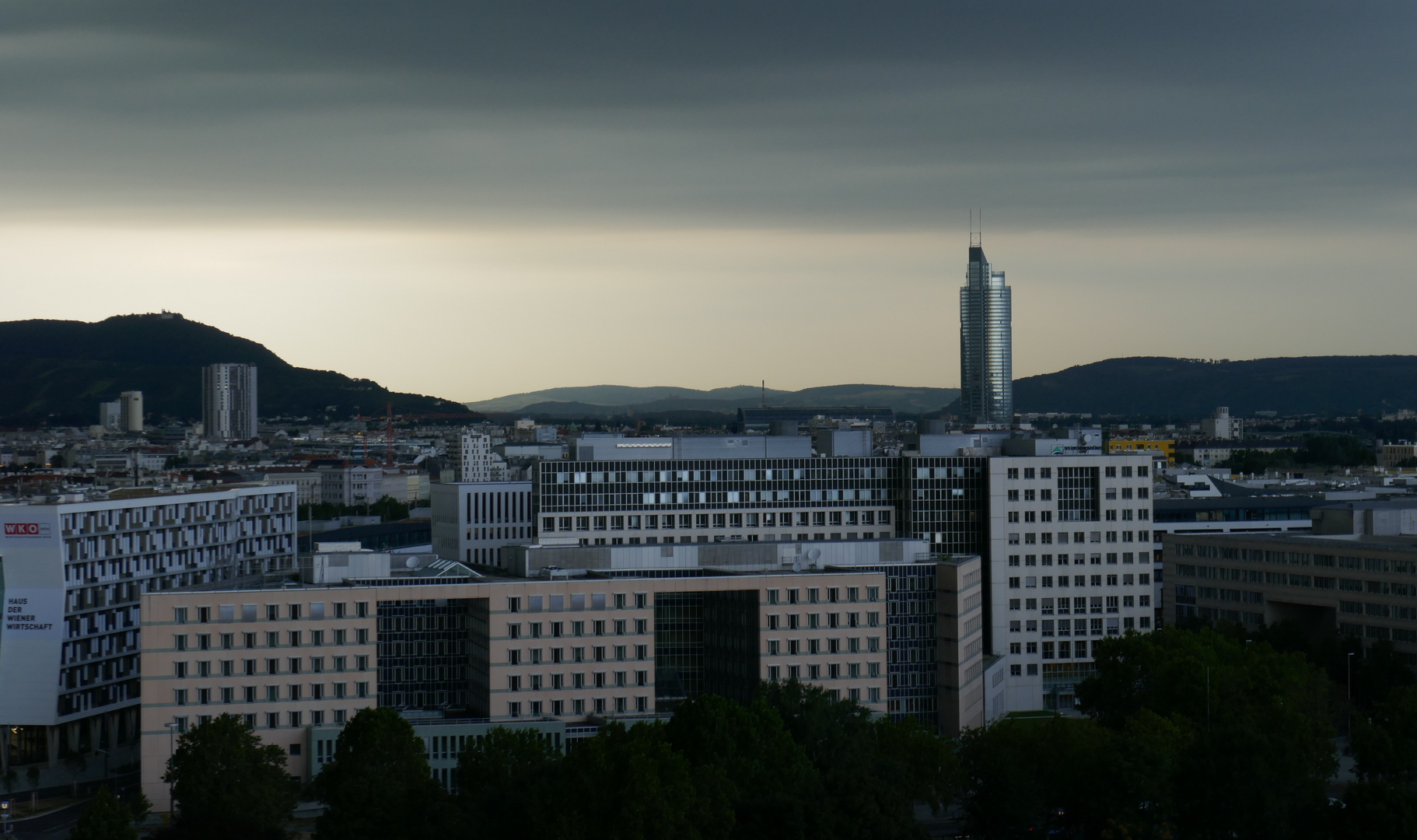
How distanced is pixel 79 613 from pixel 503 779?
49.0 meters

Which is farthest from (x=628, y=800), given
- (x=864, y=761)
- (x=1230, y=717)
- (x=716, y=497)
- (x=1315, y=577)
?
(x=1315, y=577)

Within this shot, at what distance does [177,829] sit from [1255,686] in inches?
2271

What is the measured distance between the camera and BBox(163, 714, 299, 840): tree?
73750 millimetres

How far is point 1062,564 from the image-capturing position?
128000mm

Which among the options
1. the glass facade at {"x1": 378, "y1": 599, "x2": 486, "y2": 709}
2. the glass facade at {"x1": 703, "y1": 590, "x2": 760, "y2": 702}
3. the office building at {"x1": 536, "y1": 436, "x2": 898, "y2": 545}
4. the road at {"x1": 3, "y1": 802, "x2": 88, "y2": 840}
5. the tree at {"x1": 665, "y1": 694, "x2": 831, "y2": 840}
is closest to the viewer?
the tree at {"x1": 665, "y1": 694, "x2": 831, "y2": 840}

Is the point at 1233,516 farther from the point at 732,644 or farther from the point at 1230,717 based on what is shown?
the point at 732,644

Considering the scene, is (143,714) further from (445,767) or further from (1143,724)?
(1143,724)

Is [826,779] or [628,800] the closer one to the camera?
[628,800]

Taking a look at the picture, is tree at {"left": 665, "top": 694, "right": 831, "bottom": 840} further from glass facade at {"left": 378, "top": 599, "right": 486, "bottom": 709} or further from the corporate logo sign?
the corporate logo sign

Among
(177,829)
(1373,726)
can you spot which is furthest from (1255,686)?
(177,829)

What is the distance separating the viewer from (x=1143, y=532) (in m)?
130

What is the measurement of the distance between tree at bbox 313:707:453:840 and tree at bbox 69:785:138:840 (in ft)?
26.6

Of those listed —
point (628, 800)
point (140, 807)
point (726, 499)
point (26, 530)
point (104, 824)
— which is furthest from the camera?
point (726, 499)


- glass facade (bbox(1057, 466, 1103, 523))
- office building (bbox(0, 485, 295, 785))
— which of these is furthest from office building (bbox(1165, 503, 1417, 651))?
office building (bbox(0, 485, 295, 785))
